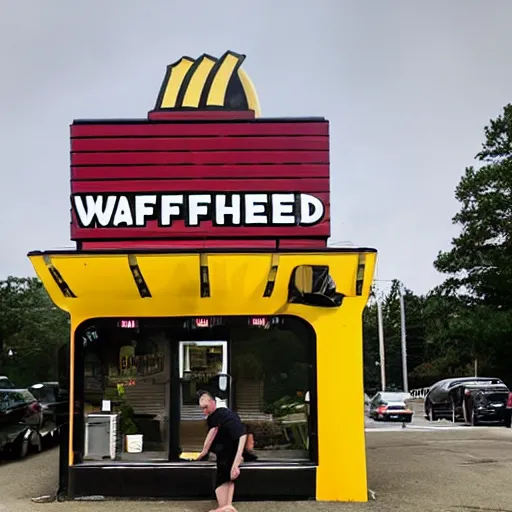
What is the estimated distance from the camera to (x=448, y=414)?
2697 centimetres

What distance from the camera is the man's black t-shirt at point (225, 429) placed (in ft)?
25.7

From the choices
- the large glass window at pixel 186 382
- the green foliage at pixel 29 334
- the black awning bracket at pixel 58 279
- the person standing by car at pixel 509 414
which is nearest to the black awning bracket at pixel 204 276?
the large glass window at pixel 186 382

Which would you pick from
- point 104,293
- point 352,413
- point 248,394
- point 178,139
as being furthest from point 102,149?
point 352,413

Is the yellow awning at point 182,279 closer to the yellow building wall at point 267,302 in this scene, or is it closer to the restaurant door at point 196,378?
the yellow building wall at point 267,302

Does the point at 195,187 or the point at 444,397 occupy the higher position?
the point at 195,187

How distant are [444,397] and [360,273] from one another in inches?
747

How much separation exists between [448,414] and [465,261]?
14.3 m

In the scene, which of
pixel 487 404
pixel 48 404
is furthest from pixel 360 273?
pixel 487 404

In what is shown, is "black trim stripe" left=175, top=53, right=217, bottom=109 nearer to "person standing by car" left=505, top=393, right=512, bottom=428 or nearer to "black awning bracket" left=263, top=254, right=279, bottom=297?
"black awning bracket" left=263, top=254, right=279, bottom=297

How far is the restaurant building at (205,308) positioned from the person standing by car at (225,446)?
1.68 metres

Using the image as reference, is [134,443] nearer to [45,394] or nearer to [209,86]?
[209,86]

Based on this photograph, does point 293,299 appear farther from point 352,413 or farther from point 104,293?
point 104,293

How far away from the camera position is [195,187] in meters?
10.4

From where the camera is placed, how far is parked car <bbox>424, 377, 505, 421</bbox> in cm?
2611
